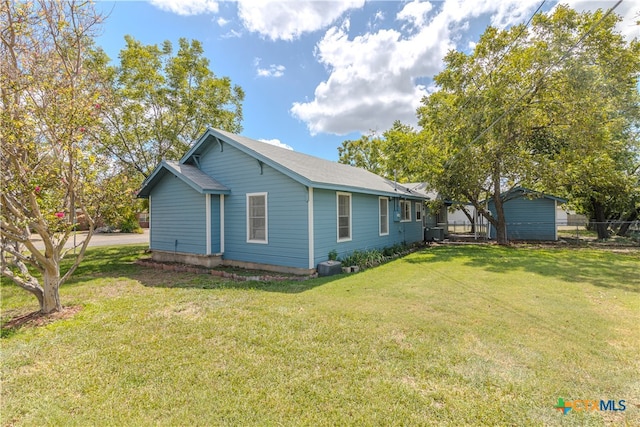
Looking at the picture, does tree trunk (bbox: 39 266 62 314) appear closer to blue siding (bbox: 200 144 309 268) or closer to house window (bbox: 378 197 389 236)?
blue siding (bbox: 200 144 309 268)

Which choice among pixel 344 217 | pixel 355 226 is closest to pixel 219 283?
pixel 344 217

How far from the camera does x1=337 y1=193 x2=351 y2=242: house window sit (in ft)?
31.4

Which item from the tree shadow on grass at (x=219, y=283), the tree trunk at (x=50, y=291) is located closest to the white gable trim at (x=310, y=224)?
the tree shadow on grass at (x=219, y=283)

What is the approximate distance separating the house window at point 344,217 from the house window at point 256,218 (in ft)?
7.95

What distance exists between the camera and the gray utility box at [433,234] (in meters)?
17.3

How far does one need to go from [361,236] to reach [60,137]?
27.6ft

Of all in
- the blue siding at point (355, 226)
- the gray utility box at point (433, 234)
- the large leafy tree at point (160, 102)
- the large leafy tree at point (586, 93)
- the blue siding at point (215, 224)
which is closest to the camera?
the blue siding at point (355, 226)

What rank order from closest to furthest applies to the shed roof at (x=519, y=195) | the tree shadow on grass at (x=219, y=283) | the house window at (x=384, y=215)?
1. the tree shadow on grass at (x=219, y=283)
2. the house window at (x=384, y=215)
3. the shed roof at (x=519, y=195)

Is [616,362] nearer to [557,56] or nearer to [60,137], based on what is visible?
[60,137]

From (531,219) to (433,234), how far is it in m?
6.95

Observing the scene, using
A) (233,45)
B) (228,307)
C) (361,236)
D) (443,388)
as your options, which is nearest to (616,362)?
(443,388)

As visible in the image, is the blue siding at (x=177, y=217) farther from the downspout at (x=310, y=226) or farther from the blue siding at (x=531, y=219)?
the blue siding at (x=531, y=219)

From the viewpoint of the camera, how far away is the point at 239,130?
17375mm

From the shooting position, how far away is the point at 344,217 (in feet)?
32.0
